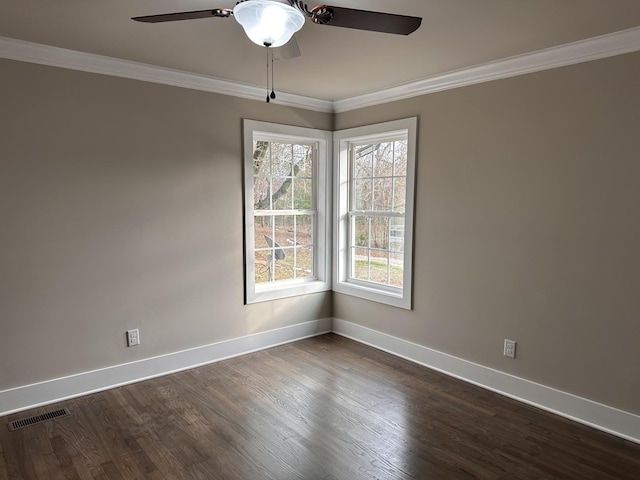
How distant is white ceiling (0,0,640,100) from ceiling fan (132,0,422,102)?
0.37 meters

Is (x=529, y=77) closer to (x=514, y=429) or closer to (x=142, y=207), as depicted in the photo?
(x=514, y=429)

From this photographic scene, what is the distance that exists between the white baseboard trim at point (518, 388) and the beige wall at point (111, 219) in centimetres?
144

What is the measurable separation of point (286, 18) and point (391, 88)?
7.42 feet

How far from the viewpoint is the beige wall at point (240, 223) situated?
2.65m

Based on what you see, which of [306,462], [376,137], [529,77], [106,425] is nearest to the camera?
[306,462]

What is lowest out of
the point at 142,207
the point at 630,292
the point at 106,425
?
the point at 106,425

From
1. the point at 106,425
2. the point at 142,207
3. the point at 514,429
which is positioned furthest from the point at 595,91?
the point at 106,425

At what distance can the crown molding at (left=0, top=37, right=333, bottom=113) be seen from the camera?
2.73m

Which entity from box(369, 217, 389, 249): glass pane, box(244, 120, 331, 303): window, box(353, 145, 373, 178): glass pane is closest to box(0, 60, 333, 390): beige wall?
box(244, 120, 331, 303): window

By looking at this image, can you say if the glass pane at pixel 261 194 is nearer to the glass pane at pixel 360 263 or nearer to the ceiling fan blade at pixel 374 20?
the glass pane at pixel 360 263

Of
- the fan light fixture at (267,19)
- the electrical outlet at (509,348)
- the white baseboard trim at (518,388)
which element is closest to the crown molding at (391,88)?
the fan light fixture at (267,19)

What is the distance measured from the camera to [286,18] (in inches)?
66.8

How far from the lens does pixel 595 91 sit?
2.62 metres

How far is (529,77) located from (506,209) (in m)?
0.93
